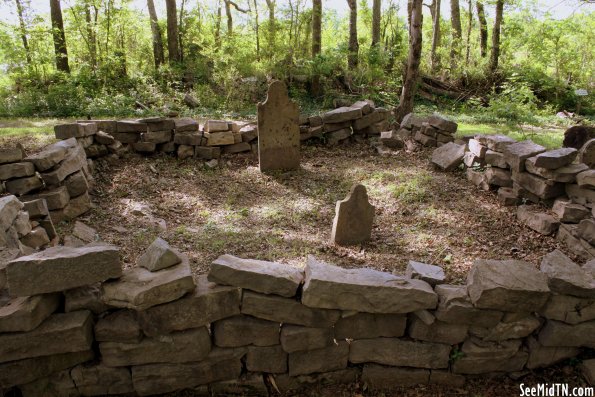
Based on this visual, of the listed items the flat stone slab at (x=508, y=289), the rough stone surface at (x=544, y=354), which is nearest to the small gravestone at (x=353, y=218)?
the flat stone slab at (x=508, y=289)

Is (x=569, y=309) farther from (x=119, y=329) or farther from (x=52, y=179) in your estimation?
(x=52, y=179)

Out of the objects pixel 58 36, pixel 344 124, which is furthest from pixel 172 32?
pixel 344 124

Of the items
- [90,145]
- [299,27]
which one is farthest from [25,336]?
[299,27]

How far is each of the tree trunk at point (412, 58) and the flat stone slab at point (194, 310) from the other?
29.4 ft

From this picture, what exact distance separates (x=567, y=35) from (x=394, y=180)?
1784 centimetres

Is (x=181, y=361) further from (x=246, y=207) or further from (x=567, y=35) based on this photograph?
(x=567, y=35)

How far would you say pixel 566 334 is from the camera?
12.2ft

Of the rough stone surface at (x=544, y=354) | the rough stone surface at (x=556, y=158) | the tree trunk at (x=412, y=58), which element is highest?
the tree trunk at (x=412, y=58)

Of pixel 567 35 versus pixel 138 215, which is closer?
pixel 138 215

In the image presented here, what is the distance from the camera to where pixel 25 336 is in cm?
322

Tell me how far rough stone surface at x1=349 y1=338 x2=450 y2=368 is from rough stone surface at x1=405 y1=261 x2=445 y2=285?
0.56 m

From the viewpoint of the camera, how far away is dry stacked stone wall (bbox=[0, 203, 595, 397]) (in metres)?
3.28

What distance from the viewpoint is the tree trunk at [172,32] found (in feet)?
55.7

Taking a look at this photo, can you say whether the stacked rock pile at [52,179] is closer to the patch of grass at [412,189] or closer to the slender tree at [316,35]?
Result: the patch of grass at [412,189]
